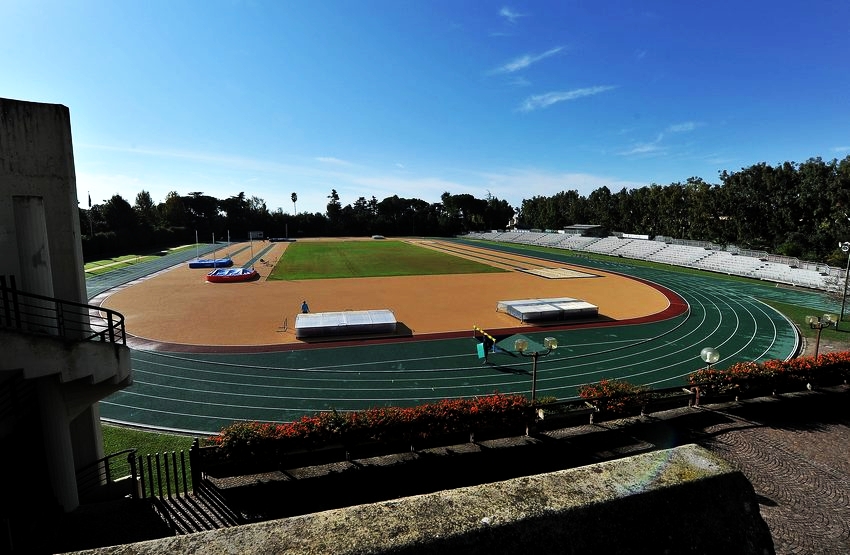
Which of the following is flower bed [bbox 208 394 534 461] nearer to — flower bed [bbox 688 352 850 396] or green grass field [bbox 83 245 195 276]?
flower bed [bbox 688 352 850 396]

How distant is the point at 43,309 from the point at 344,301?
86.2ft

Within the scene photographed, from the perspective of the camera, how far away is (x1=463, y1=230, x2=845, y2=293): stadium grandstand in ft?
145

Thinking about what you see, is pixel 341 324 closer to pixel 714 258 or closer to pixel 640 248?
pixel 714 258

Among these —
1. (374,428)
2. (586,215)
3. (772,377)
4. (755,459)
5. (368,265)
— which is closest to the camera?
(374,428)

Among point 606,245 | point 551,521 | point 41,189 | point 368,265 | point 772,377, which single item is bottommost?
point 772,377

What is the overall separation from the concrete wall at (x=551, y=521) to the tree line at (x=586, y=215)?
65.4m

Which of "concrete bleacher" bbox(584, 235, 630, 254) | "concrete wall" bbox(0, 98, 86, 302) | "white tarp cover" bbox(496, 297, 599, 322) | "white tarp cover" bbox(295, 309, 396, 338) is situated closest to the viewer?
"concrete wall" bbox(0, 98, 86, 302)

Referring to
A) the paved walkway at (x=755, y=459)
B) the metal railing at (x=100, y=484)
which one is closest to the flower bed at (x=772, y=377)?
Answer: the paved walkway at (x=755, y=459)

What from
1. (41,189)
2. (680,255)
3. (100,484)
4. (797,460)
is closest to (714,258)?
(680,255)

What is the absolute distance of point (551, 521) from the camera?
2578mm

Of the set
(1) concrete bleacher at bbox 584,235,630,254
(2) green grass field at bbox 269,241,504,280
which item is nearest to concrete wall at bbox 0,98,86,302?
(2) green grass field at bbox 269,241,504,280

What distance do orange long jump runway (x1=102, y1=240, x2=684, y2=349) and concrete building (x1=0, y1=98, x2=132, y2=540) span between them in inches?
572

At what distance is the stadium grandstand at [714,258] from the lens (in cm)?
4422

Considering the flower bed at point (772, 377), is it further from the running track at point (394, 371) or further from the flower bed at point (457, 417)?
the running track at point (394, 371)
